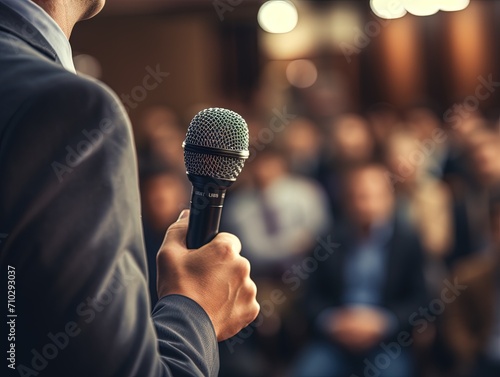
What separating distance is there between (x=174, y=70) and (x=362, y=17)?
300 centimetres

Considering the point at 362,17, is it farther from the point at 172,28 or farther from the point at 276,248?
the point at 276,248

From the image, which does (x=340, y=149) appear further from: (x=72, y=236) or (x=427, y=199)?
(x=72, y=236)

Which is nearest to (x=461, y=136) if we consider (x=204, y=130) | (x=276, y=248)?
(x=276, y=248)

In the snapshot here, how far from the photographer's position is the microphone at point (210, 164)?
1.09 metres

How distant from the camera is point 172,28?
467 inches

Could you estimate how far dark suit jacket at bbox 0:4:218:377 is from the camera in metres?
0.80

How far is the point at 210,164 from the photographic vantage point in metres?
1.15

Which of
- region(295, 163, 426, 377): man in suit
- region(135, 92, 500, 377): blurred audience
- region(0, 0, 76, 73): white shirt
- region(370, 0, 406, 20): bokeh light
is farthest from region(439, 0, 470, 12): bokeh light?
region(0, 0, 76, 73): white shirt

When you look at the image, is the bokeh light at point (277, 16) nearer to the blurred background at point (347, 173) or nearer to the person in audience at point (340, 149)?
the blurred background at point (347, 173)

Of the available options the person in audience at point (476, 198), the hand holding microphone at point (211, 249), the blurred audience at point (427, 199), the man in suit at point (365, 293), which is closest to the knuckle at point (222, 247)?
the hand holding microphone at point (211, 249)

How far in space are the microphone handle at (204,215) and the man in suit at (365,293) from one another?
279cm

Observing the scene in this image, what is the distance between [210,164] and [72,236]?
370 mm

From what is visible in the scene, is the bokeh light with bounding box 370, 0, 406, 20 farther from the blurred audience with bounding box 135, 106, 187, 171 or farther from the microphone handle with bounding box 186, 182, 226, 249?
the microphone handle with bounding box 186, 182, 226, 249

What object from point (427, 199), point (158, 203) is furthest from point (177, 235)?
point (427, 199)
